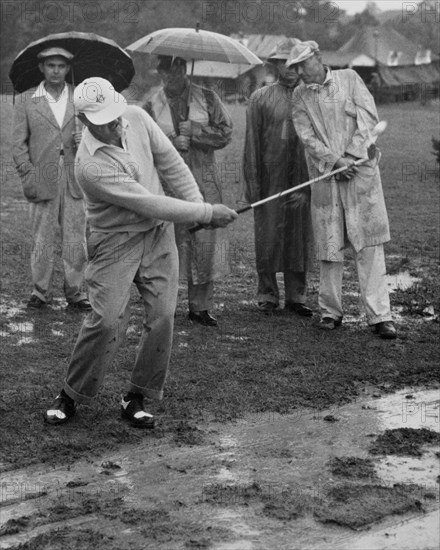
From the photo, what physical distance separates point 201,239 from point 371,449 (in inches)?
130

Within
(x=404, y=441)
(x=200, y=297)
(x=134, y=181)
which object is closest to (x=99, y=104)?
(x=134, y=181)

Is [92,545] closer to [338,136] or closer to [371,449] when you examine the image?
[371,449]

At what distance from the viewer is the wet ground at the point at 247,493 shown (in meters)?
4.82

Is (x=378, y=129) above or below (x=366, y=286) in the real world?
above

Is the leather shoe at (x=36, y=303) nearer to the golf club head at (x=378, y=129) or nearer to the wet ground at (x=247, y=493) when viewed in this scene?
the golf club head at (x=378, y=129)

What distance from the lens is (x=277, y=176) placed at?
9406 mm

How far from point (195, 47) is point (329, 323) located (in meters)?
2.25

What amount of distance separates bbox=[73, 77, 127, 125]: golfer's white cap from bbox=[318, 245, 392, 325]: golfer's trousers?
3.16 meters

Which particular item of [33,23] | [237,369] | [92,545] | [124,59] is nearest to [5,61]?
[33,23]

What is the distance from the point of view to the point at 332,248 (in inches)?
340

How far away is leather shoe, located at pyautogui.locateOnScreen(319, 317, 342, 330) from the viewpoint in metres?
8.72

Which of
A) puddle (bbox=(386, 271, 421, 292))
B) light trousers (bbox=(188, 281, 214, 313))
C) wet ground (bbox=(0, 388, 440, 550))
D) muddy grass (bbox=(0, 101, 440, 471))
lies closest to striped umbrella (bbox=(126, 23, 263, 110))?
light trousers (bbox=(188, 281, 214, 313))

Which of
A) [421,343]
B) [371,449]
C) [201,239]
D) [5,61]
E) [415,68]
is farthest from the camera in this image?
[415,68]

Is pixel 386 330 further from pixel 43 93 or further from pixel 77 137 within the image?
pixel 43 93
